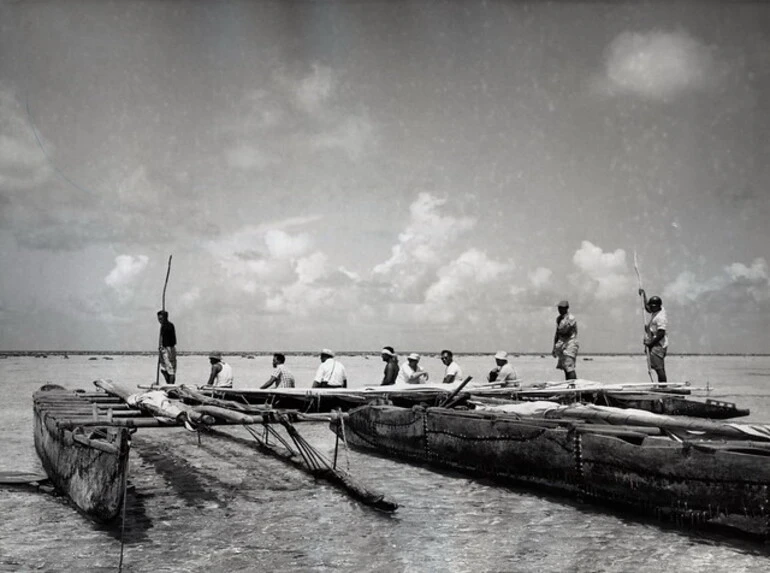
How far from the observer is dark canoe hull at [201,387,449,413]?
1111cm

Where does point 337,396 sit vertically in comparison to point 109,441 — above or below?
above

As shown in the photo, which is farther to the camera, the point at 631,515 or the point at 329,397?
the point at 329,397

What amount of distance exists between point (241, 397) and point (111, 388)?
217 centimetres

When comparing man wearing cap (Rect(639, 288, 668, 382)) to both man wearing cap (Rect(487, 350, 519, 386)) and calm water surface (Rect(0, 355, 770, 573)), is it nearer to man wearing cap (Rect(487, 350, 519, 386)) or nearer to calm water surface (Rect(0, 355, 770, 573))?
man wearing cap (Rect(487, 350, 519, 386))

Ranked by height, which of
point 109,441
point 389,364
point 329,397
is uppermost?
point 389,364

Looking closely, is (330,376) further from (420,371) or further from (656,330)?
(656,330)

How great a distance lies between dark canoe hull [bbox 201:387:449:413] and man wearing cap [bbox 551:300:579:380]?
362cm

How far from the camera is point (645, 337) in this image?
43.5ft

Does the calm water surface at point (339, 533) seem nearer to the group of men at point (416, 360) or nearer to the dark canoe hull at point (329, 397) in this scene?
the dark canoe hull at point (329, 397)

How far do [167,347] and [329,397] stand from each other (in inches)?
165

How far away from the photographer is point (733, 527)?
525 cm

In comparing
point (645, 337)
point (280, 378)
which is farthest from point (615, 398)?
point (280, 378)

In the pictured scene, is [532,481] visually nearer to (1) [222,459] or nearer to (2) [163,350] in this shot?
(1) [222,459]

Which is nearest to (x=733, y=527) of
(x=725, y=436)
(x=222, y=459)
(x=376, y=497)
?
(x=725, y=436)
